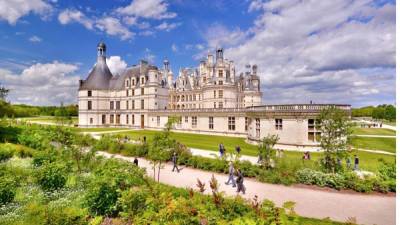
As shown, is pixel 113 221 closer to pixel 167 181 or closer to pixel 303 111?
pixel 167 181

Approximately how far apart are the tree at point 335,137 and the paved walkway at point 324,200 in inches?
126

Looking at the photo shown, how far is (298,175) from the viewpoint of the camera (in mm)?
15352

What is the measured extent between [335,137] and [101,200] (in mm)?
14523

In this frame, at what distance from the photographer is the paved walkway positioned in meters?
10.6

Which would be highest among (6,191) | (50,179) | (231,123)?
(231,123)

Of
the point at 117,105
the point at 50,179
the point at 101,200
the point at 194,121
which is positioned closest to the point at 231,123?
the point at 194,121

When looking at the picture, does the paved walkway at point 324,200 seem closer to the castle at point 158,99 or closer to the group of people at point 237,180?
the group of people at point 237,180

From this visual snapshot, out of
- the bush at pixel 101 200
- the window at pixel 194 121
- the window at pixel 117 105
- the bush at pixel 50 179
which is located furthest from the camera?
the window at pixel 117 105

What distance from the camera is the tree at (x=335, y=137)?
632 inches

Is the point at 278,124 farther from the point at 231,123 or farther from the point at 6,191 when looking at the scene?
the point at 6,191

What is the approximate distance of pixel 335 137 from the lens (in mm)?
16438

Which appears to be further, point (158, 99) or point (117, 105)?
point (117, 105)

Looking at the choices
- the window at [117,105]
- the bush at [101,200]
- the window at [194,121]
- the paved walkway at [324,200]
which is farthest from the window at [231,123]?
the bush at [101,200]

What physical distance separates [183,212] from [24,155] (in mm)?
20038
